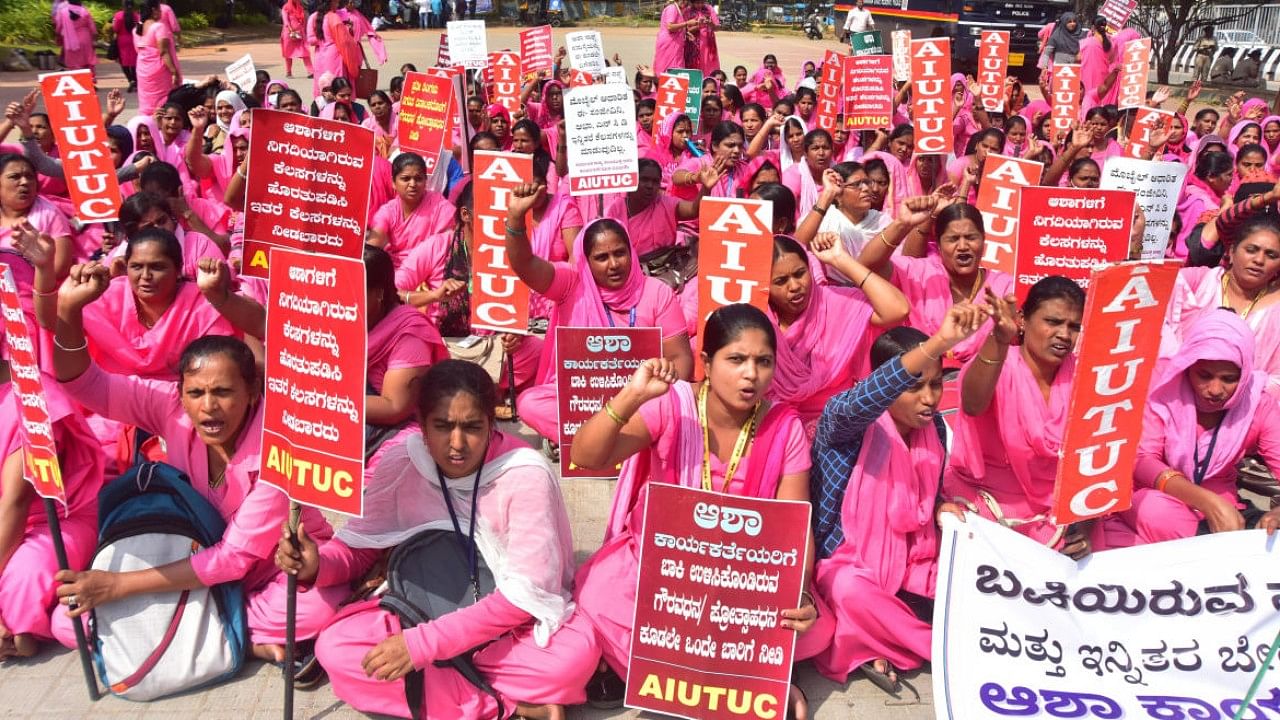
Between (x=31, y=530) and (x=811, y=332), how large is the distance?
128 inches

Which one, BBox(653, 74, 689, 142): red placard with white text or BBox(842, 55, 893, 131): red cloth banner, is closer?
BBox(842, 55, 893, 131): red cloth banner

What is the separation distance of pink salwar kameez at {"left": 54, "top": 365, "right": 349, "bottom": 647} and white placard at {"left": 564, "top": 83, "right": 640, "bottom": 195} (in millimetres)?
3108

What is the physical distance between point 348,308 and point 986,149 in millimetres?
6668

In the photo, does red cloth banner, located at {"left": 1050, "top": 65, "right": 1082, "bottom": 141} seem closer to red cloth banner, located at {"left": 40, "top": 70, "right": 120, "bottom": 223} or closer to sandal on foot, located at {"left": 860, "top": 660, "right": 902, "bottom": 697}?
sandal on foot, located at {"left": 860, "top": 660, "right": 902, "bottom": 697}

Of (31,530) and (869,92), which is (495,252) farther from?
(869,92)

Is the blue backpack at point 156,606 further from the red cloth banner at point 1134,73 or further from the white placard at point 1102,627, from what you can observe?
the red cloth banner at point 1134,73

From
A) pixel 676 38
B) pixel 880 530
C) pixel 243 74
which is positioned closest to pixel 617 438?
pixel 880 530

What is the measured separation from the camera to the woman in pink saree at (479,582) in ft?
10.2

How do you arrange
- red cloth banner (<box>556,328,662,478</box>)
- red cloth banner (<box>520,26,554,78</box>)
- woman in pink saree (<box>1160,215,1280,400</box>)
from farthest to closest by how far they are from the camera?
red cloth banner (<box>520,26,554,78</box>)
woman in pink saree (<box>1160,215,1280,400</box>)
red cloth banner (<box>556,328,662,478</box>)

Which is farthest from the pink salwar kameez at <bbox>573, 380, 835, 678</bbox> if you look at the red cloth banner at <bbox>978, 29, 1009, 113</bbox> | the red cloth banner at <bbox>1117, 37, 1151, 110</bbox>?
the red cloth banner at <bbox>978, 29, 1009, 113</bbox>

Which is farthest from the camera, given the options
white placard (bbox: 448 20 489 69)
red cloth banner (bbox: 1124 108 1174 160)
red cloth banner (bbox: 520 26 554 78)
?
white placard (bbox: 448 20 489 69)

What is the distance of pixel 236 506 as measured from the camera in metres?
3.46

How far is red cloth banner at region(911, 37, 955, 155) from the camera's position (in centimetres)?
778

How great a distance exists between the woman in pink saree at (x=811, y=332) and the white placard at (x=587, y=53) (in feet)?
22.4
